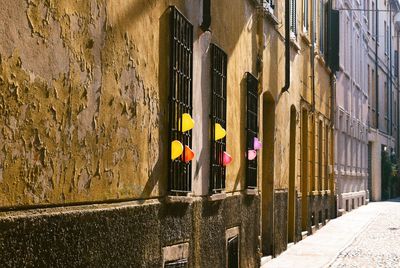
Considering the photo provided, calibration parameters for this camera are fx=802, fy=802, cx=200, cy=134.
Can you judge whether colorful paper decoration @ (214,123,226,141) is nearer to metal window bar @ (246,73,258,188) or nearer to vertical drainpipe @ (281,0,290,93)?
metal window bar @ (246,73,258,188)

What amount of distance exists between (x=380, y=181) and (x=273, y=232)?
31.0 m

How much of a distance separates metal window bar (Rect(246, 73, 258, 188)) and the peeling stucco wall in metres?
4.53

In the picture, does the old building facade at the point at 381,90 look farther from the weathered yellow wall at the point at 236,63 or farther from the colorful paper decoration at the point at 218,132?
the colorful paper decoration at the point at 218,132

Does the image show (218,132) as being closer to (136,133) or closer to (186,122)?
(186,122)

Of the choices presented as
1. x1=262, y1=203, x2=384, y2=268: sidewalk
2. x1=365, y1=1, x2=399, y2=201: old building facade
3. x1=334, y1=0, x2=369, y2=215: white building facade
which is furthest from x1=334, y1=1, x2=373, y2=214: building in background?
x1=262, y1=203, x2=384, y2=268: sidewalk

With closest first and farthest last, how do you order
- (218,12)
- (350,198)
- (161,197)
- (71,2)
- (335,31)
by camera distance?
1. (71,2)
2. (161,197)
3. (218,12)
4. (335,31)
5. (350,198)

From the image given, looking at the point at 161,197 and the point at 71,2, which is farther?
the point at 161,197

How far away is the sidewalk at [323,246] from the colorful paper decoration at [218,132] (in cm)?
403

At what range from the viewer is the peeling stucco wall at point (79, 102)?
4.02 metres

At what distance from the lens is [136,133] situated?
6121mm

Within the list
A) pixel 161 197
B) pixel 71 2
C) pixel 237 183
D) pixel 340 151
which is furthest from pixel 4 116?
pixel 340 151

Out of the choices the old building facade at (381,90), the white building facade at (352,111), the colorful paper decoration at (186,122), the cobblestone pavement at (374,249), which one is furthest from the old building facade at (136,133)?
the old building facade at (381,90)

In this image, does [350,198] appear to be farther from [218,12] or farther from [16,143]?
[16,143]

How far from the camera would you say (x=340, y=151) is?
28.7m
